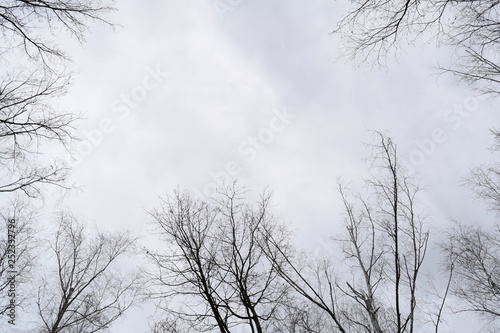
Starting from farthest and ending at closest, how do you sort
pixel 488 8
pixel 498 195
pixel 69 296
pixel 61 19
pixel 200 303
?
pixel 69 296 < pixel 498 195 < pixel 200 303 < pixel 61 19 < pixel 488 8

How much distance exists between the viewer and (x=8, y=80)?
155 inches

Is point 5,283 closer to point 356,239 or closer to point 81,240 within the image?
point 81,240

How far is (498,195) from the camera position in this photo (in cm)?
1048

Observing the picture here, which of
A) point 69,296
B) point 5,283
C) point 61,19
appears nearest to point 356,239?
point 61,19

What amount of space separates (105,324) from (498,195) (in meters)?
16.7

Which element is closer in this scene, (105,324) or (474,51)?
(474,51)

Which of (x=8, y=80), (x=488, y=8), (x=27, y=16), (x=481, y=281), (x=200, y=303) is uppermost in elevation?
(x=27, y=16)

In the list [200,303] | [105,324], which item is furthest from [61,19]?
[105,324]

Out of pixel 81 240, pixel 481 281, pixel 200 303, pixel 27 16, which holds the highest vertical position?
pixel 81 240

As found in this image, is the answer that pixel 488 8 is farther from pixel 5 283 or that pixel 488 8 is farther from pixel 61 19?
pixel 5 283

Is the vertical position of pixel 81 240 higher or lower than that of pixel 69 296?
higher

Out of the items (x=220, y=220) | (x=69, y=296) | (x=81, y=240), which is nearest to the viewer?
(x=220, y=220)

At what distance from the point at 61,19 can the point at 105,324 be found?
12.4m

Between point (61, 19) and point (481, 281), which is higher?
point (61, 19)
